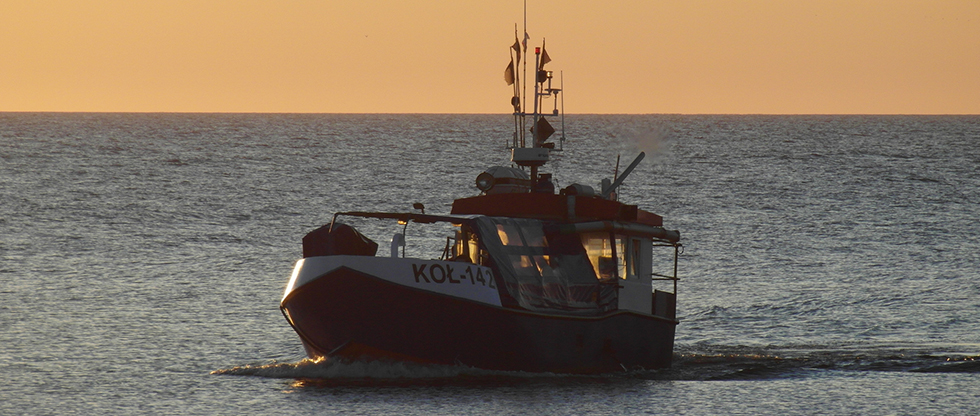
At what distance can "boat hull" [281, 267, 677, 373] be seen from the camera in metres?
28.4

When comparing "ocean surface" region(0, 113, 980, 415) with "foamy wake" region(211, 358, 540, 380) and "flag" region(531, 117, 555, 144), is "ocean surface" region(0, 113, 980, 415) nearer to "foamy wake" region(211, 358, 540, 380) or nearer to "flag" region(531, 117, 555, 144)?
"foamy wake" region(211, 358, 540, 380)

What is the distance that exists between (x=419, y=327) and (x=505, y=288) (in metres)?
2.01

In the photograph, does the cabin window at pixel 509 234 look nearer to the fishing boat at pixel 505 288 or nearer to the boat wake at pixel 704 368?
the fishing boat at pixel 505 288

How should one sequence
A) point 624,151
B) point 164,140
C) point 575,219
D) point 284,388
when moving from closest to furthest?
point 284,388 → point 575,219 → point 624,151 → point 164,140

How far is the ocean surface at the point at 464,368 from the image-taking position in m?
28.4

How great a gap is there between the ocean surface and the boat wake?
0.24 feet

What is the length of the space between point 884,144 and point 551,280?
156920 mm

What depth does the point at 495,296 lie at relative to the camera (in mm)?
28906

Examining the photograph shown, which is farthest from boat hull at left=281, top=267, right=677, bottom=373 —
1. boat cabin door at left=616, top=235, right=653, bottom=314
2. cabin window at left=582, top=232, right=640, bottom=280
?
boat cabin door at left=616, top=235, right=653, bottom=314

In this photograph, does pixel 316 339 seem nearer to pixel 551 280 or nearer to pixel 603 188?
pixel 551 280

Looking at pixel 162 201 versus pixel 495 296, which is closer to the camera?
pixel 495 296

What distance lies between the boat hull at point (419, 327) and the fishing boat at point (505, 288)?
21 millimetres

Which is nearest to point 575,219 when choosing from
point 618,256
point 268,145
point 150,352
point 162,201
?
point 618,256

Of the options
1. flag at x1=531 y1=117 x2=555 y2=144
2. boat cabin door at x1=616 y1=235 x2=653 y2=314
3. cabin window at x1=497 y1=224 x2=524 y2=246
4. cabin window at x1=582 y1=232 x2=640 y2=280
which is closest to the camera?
cabin window at x1=497 y1=224 x2=524 y2=246
